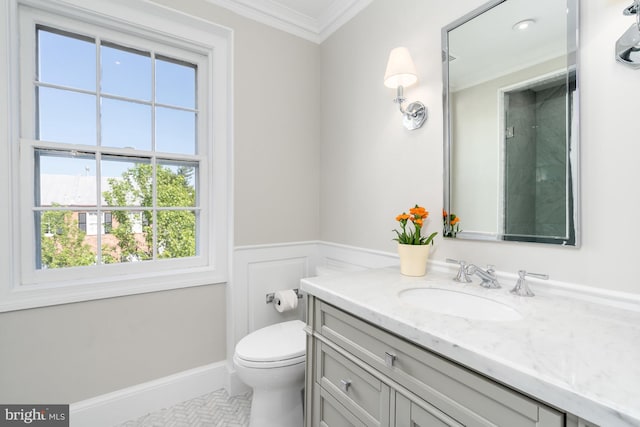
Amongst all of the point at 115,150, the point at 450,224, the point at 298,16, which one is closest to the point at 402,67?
the point at 450,224

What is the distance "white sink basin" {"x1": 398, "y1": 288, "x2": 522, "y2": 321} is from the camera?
103cm

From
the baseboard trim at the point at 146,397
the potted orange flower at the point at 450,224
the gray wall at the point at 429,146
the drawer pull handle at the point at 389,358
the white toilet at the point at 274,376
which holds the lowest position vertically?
the baseboard trim at the point at 146,397

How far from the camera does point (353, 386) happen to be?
40.8 inches

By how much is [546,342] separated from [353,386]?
614 mm

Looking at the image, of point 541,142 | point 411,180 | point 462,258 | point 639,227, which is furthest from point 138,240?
point 639,227

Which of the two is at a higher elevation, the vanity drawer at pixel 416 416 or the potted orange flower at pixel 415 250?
the potted orange flower at pixel 415 250

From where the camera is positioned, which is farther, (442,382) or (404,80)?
(404,80)

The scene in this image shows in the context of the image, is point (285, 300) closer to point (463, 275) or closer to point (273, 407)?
point (273, 407)

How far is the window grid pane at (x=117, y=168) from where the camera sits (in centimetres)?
160

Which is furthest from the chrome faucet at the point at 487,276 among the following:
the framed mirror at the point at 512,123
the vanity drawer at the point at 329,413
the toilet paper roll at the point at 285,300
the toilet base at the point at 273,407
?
the toilet paper roll at the point at 285,300

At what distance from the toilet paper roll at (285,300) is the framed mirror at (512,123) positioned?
1.13 meters

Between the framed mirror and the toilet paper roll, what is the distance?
113cm

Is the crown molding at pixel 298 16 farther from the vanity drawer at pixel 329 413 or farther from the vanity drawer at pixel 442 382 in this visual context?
the vanity drawer at pixel 329 413

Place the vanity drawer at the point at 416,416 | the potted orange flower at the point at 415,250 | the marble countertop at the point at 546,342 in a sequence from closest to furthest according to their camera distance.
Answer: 1. the marble countertop at the point at 546,342
2. the vanity drawer at the point at 416,416
3. the potted orange flower at the point at 415,250
